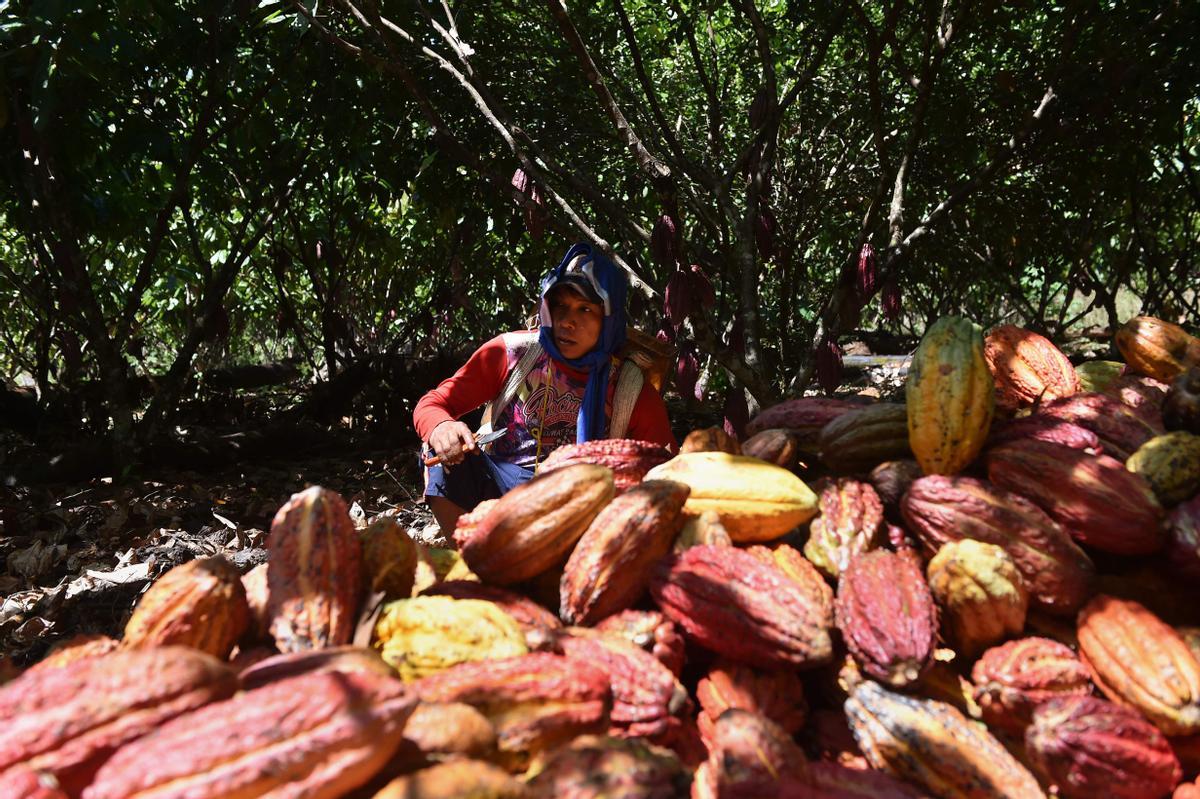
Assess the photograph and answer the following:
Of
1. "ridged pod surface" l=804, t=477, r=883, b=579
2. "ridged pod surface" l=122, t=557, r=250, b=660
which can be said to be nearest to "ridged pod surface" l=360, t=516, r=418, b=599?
"ridged pod surface" l=122, t=557, r=250, b=660

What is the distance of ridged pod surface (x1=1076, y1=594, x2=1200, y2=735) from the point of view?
1004 mm

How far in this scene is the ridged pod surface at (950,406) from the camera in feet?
4.52

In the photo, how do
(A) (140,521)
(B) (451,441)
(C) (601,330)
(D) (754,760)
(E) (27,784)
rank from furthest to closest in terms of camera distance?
(A) (140,521), (C) (601,330), (B) (451,441), (D) (754,760), (E) (27,784)

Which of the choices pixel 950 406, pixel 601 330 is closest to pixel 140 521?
pixel 601 330

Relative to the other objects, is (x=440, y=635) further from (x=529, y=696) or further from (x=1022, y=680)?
(x=1022, y=680)

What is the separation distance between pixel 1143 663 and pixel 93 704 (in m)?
1.23

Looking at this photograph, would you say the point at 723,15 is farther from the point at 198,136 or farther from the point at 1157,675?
the point at 1157,675

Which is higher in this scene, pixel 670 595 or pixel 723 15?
pixel 723 15

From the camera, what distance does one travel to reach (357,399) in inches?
250

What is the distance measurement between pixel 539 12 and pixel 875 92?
7.46 ft

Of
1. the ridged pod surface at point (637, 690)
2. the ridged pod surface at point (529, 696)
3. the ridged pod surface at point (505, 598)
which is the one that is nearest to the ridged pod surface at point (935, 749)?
the ridged pod surface at point (637, 690)

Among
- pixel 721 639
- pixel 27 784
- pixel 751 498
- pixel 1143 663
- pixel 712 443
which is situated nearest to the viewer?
pixel 27 784

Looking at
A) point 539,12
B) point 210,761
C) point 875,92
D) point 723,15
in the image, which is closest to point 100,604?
point 210,761

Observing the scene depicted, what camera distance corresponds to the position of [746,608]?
3.73 feet
